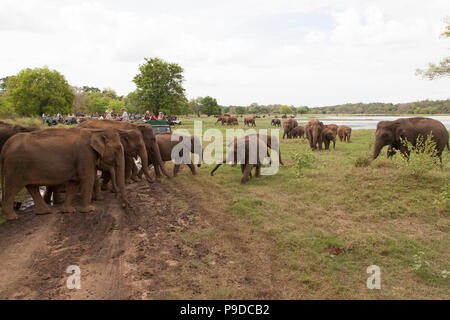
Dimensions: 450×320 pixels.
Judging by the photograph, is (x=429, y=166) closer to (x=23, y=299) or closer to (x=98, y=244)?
(x=98, y=244)

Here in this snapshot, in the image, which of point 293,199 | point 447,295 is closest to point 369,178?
point 293,199

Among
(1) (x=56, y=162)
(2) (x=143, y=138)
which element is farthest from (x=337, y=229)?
(2) (x=143, y=138)

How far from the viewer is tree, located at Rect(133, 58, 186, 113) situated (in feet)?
163

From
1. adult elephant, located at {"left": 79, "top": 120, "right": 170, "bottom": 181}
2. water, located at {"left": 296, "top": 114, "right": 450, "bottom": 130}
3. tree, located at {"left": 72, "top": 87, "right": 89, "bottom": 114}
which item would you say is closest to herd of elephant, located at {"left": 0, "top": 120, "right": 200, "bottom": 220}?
adult elephant, located at {"left": 79, "top": 120, "right": 170, "bottom": 181}

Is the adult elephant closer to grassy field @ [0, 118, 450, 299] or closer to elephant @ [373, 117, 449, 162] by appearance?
Result: grassy field @ [0, 118, 450, 299]

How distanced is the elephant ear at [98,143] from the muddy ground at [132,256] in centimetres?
143

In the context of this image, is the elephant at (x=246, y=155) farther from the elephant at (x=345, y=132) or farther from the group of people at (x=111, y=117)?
the elephant at (x=345, y=132)

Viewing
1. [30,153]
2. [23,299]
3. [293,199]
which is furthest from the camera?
[293,199]

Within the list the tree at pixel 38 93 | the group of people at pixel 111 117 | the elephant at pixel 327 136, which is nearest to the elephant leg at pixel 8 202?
the group of people at pixel 111 117

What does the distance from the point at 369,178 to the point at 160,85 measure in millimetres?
44400

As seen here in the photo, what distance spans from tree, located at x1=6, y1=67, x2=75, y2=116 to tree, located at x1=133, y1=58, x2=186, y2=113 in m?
12.6

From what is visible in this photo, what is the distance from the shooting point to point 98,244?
5836mm

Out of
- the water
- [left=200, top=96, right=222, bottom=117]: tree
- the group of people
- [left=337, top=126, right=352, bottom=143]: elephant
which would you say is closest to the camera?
the group of people

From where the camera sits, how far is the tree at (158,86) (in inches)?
1953
